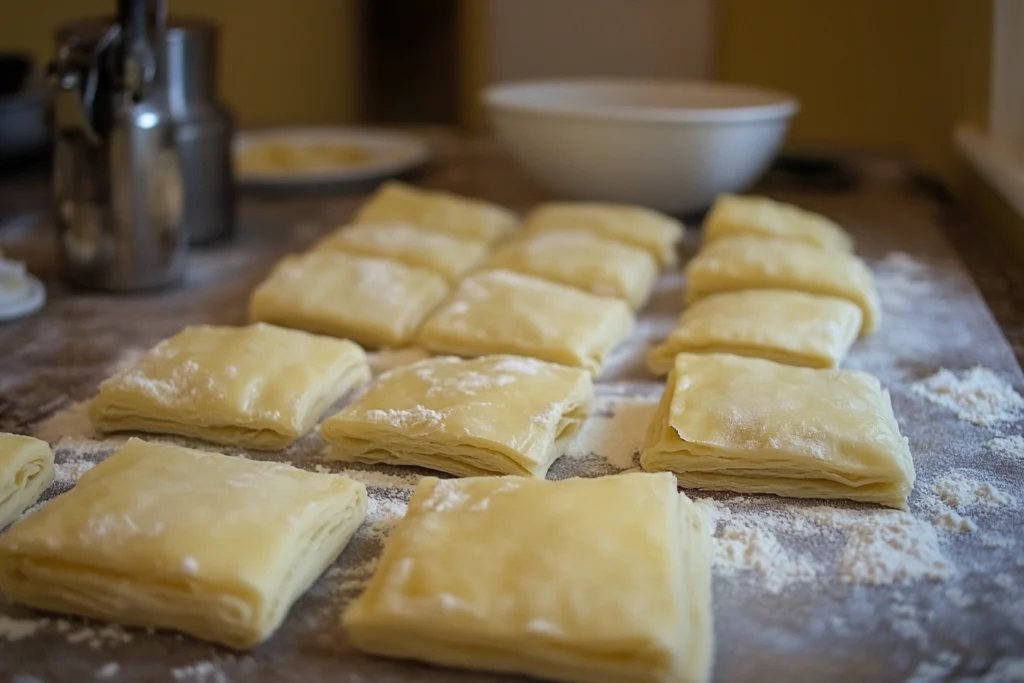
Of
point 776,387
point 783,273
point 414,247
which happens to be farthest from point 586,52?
point 776,387

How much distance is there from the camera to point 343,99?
12.9 ft

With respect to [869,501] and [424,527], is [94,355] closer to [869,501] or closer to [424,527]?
[424,527]

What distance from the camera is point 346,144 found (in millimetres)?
3125

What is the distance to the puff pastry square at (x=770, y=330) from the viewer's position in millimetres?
1641

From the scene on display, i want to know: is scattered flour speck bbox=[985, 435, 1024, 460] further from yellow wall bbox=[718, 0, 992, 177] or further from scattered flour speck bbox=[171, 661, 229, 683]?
yellow wall bbox=[718, 0, 992, 177]

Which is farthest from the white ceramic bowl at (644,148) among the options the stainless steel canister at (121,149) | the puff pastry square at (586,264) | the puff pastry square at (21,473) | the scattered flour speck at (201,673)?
the scattered flour speck at (201,673)

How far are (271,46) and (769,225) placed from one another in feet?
7.78

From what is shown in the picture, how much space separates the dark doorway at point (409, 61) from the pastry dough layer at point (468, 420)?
2.53 meters

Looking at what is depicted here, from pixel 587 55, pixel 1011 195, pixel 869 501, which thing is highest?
pixel 587 55

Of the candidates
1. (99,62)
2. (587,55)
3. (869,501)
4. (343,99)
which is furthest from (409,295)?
(343,99)

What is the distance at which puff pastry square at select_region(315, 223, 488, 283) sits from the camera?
2090mm

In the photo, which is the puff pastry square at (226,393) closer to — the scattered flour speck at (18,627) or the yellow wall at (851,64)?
the scattered flour speck at (18,627)

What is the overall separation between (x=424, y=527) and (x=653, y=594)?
278 mm

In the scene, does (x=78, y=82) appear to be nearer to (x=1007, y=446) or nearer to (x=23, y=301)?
(x=23, y=301)
